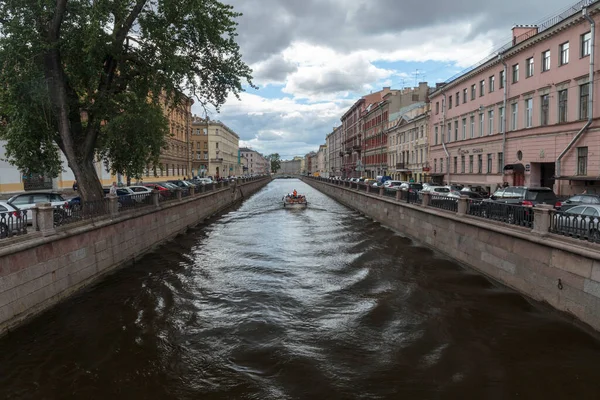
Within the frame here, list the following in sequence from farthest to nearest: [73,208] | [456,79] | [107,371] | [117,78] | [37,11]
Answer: [456,79], [117,78], [37,11], [73,208], [107,371]

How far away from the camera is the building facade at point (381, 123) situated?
68.1 meters

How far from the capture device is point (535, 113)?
2855cm

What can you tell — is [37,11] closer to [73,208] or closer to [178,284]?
[73,208]

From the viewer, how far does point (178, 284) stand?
1400 centimetres

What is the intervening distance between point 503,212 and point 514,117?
22.0 metres

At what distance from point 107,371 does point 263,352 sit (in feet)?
10.2

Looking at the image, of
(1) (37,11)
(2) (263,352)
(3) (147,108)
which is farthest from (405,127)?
(2) (263,352)

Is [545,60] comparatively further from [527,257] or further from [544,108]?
[527,257]

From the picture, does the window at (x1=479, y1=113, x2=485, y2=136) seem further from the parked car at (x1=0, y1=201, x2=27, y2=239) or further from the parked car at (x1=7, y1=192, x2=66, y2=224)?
the parked car at (x1=0, y1=201, x2=27, y2=239)

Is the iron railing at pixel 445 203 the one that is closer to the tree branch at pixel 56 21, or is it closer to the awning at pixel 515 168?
the awning at pixel 515 168

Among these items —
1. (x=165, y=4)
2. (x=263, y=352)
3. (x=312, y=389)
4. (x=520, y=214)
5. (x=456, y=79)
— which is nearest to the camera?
(x=312, y=389)

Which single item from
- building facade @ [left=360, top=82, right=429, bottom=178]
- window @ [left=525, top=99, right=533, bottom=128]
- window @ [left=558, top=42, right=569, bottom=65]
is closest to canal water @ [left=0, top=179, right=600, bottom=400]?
window @ [left=558, top=42, right=569, bottom=65]

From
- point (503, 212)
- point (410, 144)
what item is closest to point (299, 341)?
point (503, 212)

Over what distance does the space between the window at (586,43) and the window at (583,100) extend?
186 cm
